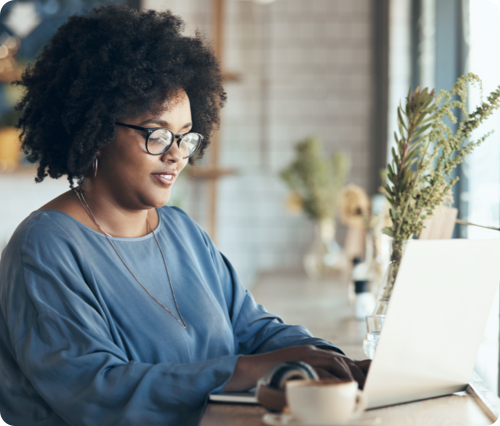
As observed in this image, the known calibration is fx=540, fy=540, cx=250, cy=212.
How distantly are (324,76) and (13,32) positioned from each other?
6.47 feet

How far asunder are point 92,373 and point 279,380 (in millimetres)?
309

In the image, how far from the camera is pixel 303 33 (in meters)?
3.66

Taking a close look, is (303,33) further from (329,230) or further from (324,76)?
(329,230)

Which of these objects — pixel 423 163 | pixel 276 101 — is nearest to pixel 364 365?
pixel 423 163

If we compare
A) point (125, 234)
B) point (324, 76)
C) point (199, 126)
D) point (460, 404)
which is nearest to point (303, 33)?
point (324, 76)

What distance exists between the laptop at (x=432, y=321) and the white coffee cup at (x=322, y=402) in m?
0.11

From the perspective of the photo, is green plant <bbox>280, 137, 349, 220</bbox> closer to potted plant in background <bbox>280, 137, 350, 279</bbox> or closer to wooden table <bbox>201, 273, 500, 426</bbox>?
potted plant in background <bbox>280, 137, 350, 279</bbox>

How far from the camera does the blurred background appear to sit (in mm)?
3242

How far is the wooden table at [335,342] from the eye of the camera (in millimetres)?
832

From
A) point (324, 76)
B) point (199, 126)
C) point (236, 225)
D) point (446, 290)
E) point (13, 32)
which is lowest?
point (236, 225)

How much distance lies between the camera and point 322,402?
633mm

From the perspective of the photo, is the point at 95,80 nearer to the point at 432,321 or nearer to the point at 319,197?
the point at 432,321

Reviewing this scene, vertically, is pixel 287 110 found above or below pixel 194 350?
above

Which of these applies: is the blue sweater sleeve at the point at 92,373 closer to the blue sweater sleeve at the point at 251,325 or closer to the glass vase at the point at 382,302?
the blue sweater sleeve at the point at 251,325
